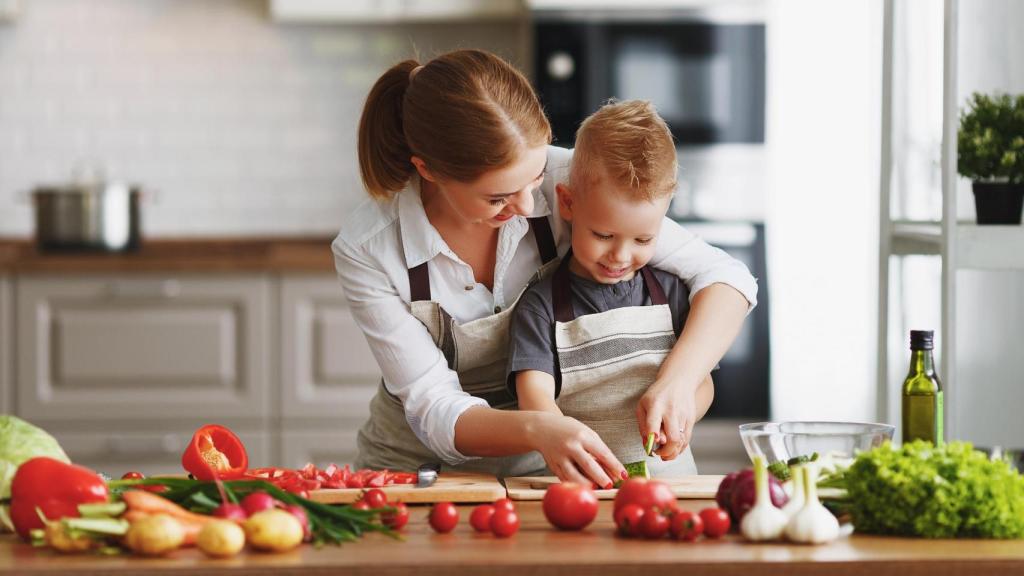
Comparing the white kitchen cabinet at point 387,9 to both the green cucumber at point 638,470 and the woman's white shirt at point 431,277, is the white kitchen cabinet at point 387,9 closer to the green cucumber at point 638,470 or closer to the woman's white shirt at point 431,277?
the woman's white shirt at point 431,277

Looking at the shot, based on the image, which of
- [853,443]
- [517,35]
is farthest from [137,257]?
[853,443]

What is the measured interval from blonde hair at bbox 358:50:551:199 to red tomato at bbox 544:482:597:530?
1.79ft

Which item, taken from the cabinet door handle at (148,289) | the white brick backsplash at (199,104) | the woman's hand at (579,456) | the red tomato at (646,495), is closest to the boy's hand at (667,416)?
the woman's hand at (579,456)

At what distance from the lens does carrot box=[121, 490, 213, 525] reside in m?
1.26

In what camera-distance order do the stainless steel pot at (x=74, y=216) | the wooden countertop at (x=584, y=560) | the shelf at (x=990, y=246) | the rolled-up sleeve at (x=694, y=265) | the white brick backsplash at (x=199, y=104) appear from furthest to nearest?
1. the white brick backsplash at (x=199, y=104)
2. the stainless steel pot at (x=74, y=216)
3. the shelf at (x=990, y=246)
4. the rolled-up sleeve at (x=694, y=265)
5. the wooden countertop at (x=584, y=560)

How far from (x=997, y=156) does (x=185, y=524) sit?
1.70m

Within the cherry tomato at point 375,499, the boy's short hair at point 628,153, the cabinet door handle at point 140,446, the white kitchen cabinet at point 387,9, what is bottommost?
the cabinet door handle at point 140,446

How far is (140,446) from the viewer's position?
378cm

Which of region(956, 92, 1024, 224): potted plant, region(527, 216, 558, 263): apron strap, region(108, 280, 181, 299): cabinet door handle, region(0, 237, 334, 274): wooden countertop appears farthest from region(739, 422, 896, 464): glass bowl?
region(108, 280, 181, 299): cabinet door handle

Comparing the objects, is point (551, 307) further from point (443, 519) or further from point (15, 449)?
point (15, 449)

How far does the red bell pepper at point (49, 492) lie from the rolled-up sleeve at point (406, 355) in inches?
23.2

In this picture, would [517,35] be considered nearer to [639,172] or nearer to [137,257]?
[137,257]

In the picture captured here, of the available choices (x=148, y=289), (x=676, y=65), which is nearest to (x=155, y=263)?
(x=148, y=289)

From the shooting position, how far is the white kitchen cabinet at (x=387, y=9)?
4090 millimetres
